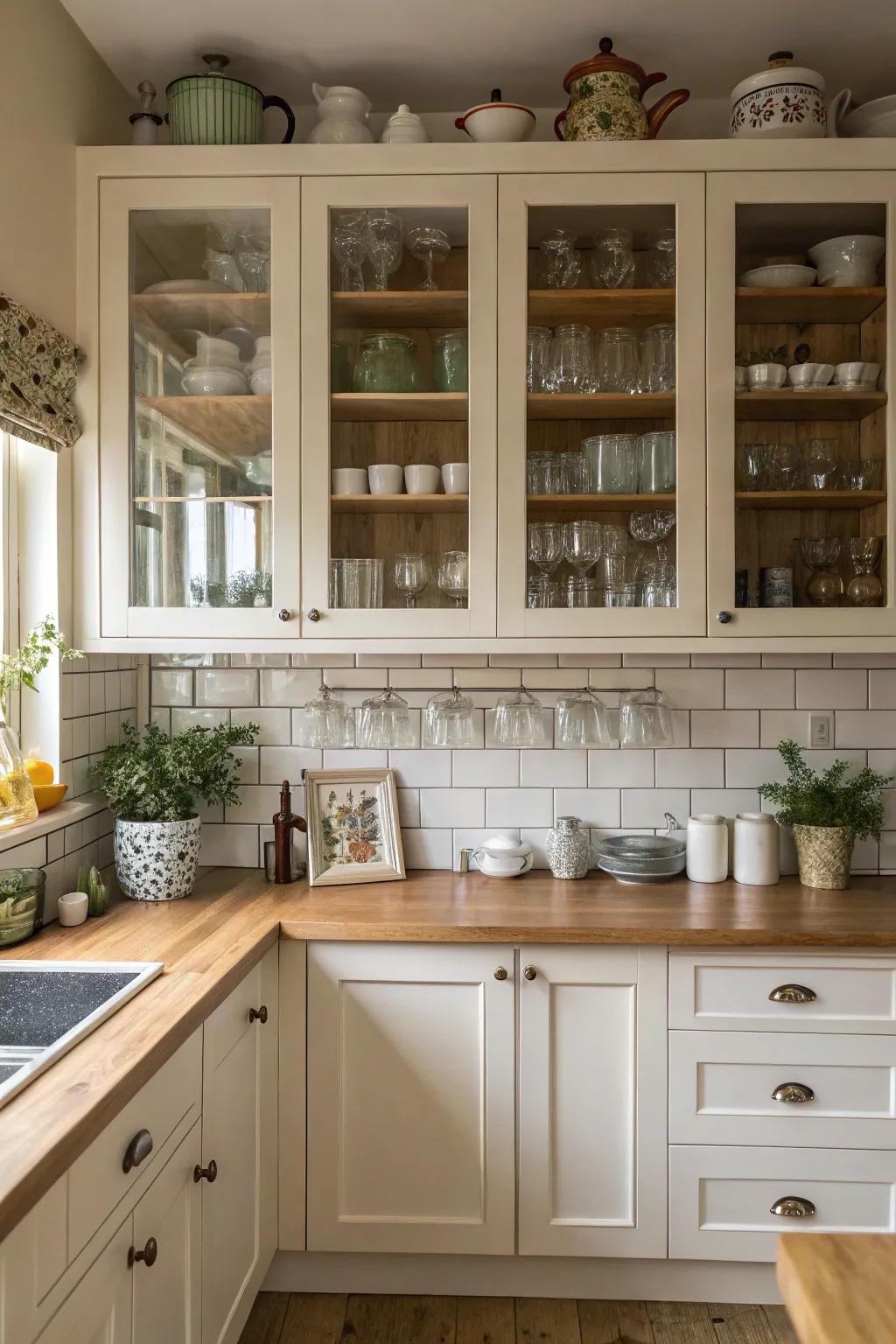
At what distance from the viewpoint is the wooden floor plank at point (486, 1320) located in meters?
2.06

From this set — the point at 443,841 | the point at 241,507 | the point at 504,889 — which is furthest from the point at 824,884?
the point at 241,507

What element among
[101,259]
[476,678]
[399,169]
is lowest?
[476,678]

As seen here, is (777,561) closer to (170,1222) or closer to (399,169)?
(399,169)

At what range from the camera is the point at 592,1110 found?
82.8 inches

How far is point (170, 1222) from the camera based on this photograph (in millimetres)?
1512

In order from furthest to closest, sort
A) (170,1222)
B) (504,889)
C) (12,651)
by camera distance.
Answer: (504,889), (12,651), (170,1222)

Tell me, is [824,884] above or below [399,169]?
below

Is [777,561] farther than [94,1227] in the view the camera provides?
Yes

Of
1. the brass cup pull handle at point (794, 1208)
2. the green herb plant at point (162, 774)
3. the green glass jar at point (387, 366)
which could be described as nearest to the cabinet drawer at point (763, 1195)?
the brass cup pull handle at point (794, 1208)

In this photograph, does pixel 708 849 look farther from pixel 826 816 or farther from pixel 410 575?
pixel 410 575

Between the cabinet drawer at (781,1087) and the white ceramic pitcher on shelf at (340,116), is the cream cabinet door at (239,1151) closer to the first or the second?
the cabinet drawer at (781,1087)

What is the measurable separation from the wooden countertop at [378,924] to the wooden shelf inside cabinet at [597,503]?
2.95 feet

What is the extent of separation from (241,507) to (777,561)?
1.24m

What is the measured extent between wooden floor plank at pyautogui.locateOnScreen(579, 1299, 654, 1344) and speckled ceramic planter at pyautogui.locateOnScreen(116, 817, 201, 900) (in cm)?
128
